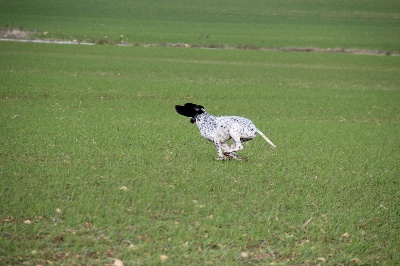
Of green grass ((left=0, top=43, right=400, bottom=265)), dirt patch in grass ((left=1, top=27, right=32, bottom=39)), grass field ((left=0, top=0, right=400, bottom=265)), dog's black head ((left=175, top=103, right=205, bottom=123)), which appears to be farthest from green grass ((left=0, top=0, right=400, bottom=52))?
dog's black head ((left=175, top=103, right=205, bottom=123))

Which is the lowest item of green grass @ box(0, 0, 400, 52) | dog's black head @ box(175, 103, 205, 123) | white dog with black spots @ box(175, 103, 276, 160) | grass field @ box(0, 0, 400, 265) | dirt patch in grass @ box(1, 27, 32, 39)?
green grass @ box(0, 0, 400, 52)

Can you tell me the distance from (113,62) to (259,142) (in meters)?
20.9

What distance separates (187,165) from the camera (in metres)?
13.5

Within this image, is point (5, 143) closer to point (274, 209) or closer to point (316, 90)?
point (274, 209)

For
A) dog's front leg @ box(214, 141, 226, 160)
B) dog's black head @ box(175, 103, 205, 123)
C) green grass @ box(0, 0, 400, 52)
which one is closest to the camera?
dog's front leg @ box(214, 141, 226, 160)

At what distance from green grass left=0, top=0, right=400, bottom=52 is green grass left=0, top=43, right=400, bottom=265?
2646 cm

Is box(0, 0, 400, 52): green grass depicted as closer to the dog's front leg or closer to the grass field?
the grass field

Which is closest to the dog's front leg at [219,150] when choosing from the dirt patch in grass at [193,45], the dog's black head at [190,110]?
the dog's black head at [190,110]

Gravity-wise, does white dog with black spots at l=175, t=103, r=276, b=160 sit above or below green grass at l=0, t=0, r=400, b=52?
above

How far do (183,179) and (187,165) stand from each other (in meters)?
1.30

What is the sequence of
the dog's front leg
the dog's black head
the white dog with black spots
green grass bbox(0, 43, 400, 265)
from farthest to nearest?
the dog's black head, the dog's front leg, the white dog with black spots, green grass bbox(0, 43, 400, 265)

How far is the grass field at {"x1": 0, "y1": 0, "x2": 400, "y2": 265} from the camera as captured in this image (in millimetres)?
9133

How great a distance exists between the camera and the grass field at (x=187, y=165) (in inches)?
360

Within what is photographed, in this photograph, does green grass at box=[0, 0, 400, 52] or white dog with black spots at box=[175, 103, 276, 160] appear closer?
white dog with black spots at box=[175, 103, 276, 160]
